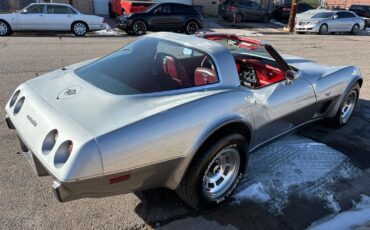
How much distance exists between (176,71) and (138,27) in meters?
13.4

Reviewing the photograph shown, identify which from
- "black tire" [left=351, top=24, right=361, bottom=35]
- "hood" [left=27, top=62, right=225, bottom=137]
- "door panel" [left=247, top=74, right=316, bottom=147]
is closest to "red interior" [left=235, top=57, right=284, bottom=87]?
"door panel" [left=247, top=74, right=316, bottom=147]

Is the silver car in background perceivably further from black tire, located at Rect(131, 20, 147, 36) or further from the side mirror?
the side mirror

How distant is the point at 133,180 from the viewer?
8.57ft

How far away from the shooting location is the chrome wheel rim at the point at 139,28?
16000mm

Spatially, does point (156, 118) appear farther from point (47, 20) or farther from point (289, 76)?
point (47, 20)

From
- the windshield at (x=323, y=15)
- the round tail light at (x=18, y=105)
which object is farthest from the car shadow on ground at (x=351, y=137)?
the windshield at (x=323, y=15)

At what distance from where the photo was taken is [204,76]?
330 cm

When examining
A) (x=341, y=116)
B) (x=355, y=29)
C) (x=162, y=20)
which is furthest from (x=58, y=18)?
(x=355, y=29)

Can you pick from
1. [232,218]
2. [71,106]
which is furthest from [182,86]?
[232,218]

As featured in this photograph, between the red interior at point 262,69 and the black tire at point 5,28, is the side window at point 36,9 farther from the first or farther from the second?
the red interior at point 262,69

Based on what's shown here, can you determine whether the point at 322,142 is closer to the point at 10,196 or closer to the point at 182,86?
the point at 182,86

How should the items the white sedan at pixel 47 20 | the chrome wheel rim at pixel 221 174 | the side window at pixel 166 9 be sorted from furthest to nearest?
the side window at pixel 166 9 → the white sedan at pixel 47 20 → the chrome wheel rim at pixel 221 174

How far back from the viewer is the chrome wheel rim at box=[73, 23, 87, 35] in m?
14.9

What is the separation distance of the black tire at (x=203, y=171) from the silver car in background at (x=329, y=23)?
60.9 ft
